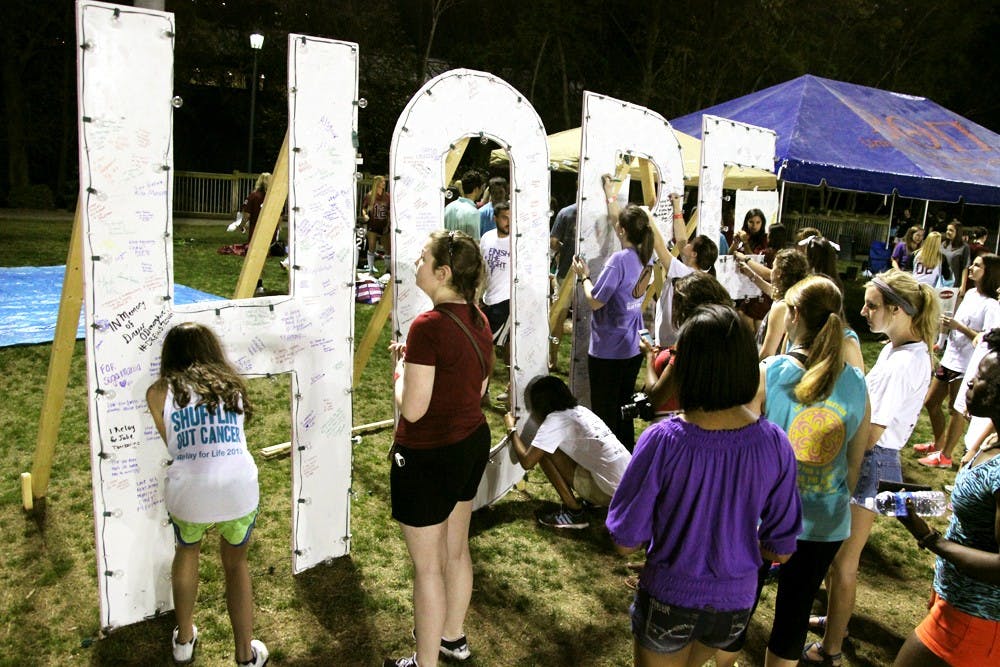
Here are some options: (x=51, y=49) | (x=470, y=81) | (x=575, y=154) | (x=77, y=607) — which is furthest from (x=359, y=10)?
(x=77, y=607)

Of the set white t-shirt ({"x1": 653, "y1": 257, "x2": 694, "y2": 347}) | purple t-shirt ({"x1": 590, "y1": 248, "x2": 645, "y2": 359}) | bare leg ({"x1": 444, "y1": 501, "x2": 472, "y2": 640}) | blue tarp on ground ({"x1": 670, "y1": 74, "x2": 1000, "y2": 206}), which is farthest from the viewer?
blue tarp on ground ({"x1": 670, "y1": 74, "x2": 1000, "y2": 206})

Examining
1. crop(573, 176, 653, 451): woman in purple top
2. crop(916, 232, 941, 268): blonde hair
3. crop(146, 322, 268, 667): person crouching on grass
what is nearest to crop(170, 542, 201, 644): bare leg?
crop(146, 322, 268, 667): person crouching on grass

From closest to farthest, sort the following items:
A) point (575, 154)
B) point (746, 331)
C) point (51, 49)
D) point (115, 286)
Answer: point (746, 331)
point (115, 286)
point (575, 154)
point (51, 49)

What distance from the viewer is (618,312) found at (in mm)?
5199

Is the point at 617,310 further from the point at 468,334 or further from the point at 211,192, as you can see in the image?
the point at 211,192

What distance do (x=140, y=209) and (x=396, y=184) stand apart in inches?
51.6

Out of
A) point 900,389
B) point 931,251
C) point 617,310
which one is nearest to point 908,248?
point 931,251

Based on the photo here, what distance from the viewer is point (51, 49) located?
21.8 meters

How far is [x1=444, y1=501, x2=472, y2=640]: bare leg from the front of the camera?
3.32 meters

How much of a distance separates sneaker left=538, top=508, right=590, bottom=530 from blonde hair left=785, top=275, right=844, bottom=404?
2.25 meters

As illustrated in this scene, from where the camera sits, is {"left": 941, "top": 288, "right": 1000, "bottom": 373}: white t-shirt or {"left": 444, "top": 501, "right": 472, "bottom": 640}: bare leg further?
{"left": 941, "top": 288, "right": 1000, "bottom": 373}: white t-shirt

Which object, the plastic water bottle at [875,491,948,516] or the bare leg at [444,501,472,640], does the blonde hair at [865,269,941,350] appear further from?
the bare leg at [444,501,472,640]

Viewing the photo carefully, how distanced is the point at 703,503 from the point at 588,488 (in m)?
2.89

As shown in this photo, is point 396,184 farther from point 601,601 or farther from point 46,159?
point 46,159
